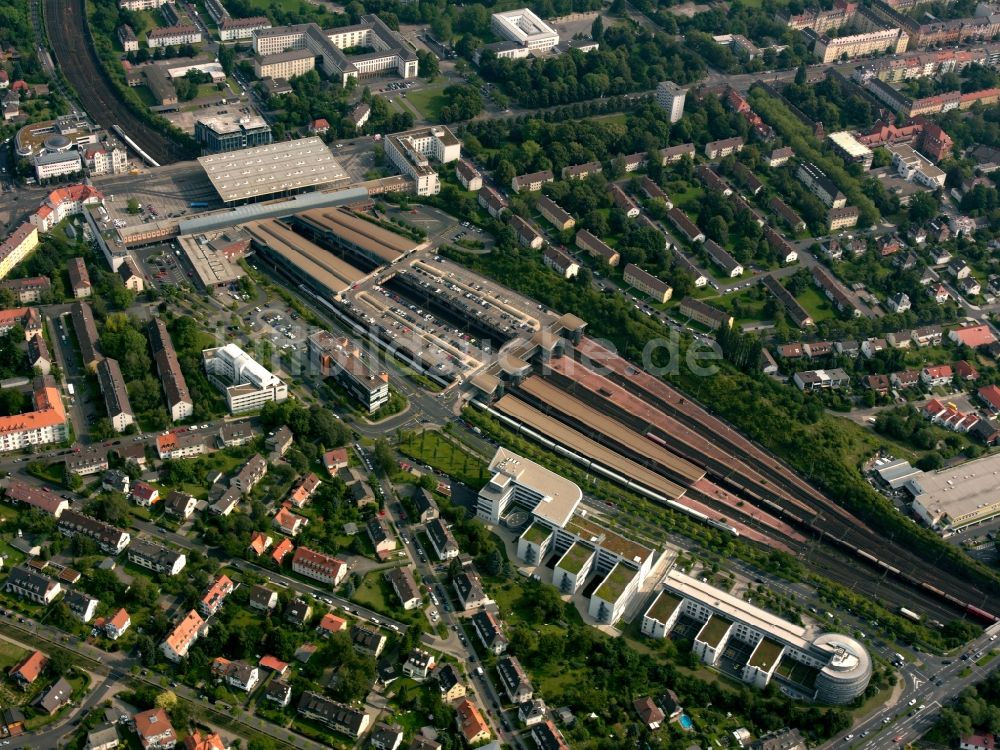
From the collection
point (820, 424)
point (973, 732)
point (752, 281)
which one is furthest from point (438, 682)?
point (752, 281)

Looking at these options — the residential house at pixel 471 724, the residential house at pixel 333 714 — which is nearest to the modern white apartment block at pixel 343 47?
the residential house at pixel 333 714

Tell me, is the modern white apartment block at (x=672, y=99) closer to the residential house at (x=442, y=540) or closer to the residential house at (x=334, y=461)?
the residential house at (x=334, y=461)

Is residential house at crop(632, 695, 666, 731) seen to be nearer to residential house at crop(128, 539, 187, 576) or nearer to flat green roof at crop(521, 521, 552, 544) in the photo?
flat green roof at crop(521, 521, 552, 544)

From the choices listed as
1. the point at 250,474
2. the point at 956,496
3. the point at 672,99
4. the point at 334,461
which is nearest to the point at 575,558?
the point at 334,461

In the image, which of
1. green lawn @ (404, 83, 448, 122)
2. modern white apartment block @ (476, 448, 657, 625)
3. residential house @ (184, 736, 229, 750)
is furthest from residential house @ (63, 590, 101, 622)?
green lawn @ (404, 83, 448, 122)

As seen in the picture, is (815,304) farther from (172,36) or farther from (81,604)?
(172,36)

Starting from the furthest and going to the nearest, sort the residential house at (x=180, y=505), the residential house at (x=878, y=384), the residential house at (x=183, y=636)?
the residential house at (x=878, y=384)
the residential house at (x=180, y=505)
the residential house at (x=183, y=636)

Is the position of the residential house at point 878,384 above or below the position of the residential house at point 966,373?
below
